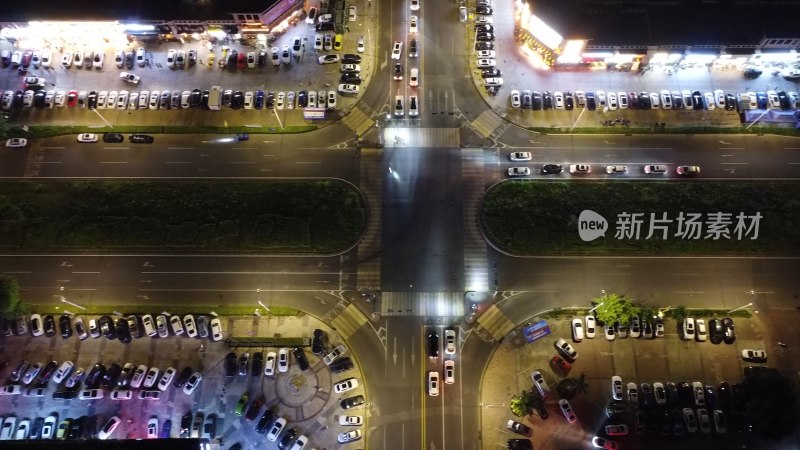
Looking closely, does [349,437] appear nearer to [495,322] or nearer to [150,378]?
[495,322]

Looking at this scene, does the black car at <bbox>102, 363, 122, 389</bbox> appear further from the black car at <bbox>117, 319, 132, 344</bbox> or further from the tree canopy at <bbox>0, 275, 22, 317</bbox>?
the tree canopy at <bbox>0, 275, 22, 317</bbox>

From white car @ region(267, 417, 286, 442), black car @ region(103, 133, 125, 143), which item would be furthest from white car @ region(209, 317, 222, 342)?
black car @ region(103, 133, 125, 143)

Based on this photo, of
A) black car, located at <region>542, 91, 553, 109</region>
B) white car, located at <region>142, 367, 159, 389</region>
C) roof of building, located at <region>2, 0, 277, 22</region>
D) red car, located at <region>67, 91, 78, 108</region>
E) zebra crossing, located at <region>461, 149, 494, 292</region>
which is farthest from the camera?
roof of building, located at <region>2, 0, 277, 22</region>

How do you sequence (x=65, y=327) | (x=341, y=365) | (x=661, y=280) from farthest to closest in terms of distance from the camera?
(x=661, y=280)
(x=65, y=327)
(x=341, y=365)

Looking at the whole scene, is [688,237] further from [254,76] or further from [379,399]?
[254,76]

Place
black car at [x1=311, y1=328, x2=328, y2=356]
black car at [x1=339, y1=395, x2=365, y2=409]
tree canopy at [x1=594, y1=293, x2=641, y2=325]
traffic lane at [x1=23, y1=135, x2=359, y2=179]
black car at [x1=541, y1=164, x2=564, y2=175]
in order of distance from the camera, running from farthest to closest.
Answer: traffic lane at [x1=23, y1=135, x2=359, y2=179] < black car at [x1=541, y1=164, x2=564, y2=175] < black car at [x1=311, y1=328, x2=328, y2=356] < tree canopy at [x1=594, y1=293, x2=641, y2=325] < black car at [x1=339, y1=395, x2=365, y2=409]

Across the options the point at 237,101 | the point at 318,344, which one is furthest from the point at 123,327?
the point at 237,101
